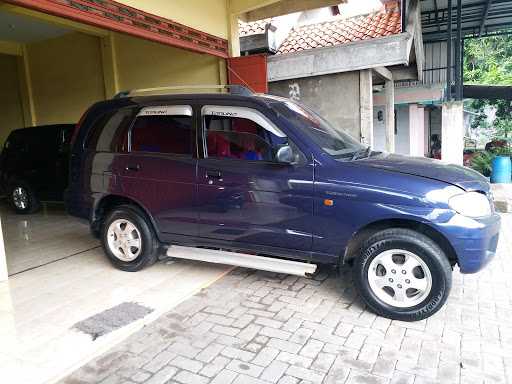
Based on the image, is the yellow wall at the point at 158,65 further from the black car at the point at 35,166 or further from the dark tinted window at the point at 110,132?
the dark tinted window at the point at 110,132

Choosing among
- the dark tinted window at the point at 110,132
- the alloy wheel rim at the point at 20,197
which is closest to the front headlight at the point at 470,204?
the dark tinted window at the point at 110,132

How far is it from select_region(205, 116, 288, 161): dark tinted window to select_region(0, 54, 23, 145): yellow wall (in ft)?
30.8

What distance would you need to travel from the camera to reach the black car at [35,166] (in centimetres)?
817

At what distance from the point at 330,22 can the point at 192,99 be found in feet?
21.4

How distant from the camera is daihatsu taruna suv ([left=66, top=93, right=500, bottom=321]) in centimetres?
351

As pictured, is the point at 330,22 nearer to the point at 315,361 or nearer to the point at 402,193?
the point at 402,193

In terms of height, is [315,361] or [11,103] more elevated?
[11,103]

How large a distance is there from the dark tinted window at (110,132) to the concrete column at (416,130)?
1425cm

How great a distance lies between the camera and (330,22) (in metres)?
9.80

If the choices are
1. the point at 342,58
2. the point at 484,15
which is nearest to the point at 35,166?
the point at 342,58

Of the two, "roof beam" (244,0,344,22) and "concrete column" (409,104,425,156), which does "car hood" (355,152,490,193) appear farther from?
"concrete column" (409,104,425,156)

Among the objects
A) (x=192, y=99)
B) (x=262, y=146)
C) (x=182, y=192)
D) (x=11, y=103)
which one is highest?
(x=11, y=103)

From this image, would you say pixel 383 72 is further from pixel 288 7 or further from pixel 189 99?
pixel 189 99

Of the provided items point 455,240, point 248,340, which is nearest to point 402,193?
point 455,240
